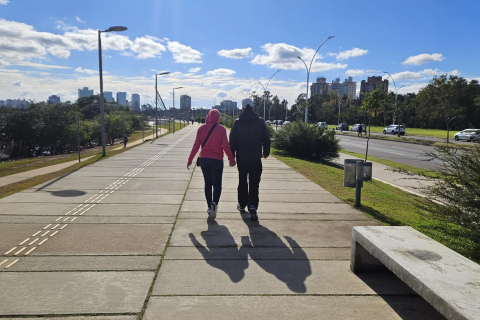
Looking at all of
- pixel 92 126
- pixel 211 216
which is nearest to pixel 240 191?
pixel 211 216

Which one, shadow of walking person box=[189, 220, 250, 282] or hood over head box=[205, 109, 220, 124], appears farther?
hood over head box=[205, 109, 220, 124]

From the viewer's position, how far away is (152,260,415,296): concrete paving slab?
333 cm

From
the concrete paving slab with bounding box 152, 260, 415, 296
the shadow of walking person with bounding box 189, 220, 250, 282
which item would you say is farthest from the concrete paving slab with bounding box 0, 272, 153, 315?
the shadow of walking person with bounding box 189, 220, 250, 282

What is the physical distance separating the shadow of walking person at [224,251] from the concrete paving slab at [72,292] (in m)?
0.74

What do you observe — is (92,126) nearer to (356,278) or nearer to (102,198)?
(102,198)

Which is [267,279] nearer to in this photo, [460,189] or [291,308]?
[291,308]

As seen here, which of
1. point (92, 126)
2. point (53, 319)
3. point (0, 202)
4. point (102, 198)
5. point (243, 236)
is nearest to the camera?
point (53, 319)

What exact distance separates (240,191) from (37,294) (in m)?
3.36

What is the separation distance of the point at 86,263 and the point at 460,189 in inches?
159

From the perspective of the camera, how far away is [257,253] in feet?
14.0

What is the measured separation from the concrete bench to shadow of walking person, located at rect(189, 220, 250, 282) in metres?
1.16

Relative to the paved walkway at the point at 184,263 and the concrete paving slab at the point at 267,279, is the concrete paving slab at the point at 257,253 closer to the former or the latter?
the paved walkway at the point at 184,263

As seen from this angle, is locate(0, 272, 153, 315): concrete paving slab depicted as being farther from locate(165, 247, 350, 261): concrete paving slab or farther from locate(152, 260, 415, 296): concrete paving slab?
locate(165, 247, 350, 261): concrete paving slab

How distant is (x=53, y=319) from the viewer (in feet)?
9.18
